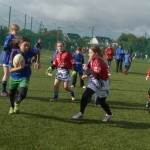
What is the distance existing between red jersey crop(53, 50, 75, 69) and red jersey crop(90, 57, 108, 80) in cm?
267

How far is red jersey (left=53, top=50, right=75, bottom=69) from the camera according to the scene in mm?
10758

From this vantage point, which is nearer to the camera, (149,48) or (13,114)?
(13,114)

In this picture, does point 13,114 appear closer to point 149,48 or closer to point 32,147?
point 32,147

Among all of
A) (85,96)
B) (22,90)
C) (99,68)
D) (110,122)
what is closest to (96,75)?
(99,68)

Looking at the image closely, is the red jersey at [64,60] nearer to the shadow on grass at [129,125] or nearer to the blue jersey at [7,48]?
the blue jersey at [7,48]

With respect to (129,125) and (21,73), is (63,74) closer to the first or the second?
(21,73)

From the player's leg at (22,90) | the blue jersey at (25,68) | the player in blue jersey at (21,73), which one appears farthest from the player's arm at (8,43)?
the player's leg at (22,90)

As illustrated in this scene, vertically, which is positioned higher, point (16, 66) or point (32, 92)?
point (16, 66)

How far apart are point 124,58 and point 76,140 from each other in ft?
79.7

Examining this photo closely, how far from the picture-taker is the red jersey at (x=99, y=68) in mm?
7957

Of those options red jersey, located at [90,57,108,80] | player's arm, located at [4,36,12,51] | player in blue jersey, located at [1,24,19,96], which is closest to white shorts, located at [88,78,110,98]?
red jersey, located at [90,57,108,80]

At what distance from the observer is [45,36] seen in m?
43.3

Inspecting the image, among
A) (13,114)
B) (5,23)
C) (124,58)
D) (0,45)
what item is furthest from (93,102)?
(5,23)

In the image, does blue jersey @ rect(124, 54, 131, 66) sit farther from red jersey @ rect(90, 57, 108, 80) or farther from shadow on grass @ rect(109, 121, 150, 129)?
red jersey @ rect(90, 57, 108, 80)
